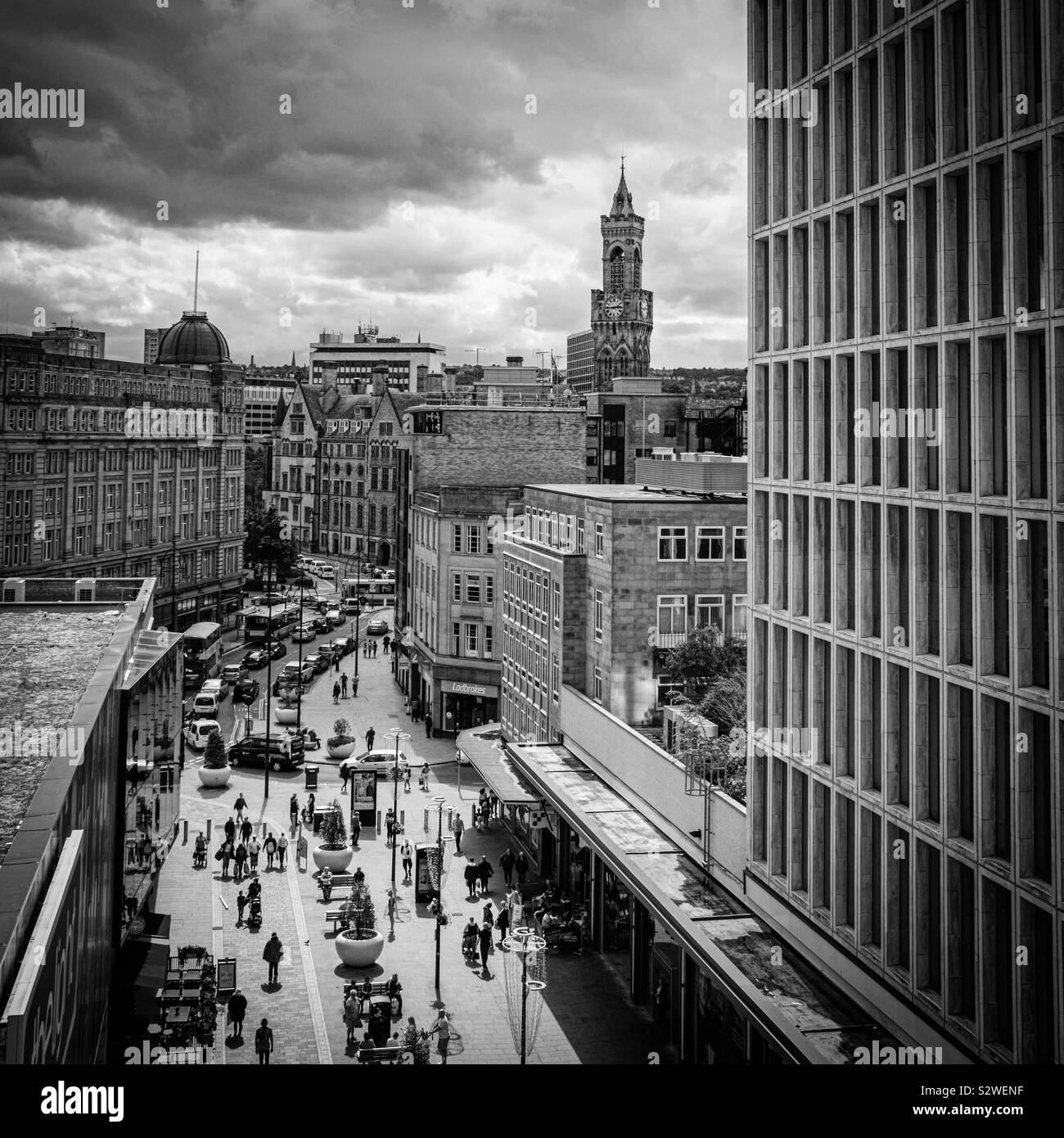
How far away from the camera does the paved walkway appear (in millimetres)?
30781

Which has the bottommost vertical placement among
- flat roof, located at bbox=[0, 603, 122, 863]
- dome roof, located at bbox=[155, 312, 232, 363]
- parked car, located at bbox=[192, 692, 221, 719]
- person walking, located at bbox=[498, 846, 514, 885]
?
person walking, located at bbox=[498, 846, 514, 885]

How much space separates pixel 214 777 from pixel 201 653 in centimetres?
2741

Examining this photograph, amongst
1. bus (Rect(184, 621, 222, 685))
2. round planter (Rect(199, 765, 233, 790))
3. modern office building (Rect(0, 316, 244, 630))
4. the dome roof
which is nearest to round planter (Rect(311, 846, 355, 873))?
round planter (Rect(199, 765, 233, 790))

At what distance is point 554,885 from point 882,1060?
885 inches

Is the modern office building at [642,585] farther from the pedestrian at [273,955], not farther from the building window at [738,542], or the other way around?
the pedestrian at [273,955]

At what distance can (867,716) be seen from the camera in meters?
24.4

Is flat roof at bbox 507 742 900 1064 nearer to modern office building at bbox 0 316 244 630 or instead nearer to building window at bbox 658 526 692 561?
building window at bbox 658 526 692 561

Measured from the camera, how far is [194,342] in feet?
363

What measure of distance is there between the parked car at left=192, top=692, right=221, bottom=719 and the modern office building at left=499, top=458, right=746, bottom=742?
26449mm

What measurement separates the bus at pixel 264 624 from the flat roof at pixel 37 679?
57.5 metres

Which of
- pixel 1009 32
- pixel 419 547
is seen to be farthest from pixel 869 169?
pixel 419 547

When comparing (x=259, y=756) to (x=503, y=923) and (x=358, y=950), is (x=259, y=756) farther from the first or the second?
(x=358, y=950)

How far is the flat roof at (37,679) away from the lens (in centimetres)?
1891

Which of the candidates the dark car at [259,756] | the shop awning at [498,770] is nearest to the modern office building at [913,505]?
the shop awning at [498,770]
